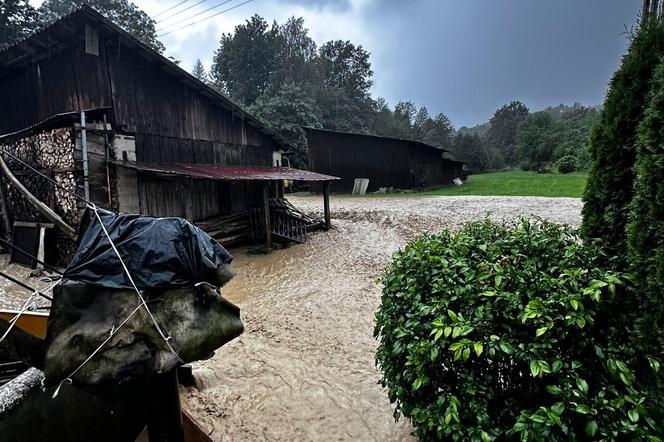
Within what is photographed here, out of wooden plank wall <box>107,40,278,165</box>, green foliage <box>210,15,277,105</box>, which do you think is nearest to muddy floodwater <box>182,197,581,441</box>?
wooden plank wall <box>107,40,278,165</box>

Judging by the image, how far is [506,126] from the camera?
62875mm

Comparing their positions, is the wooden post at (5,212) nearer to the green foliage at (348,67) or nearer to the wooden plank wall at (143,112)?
the wooden plank wall at (143,112)

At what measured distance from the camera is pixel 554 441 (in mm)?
1524

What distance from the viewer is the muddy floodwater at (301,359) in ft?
10.1

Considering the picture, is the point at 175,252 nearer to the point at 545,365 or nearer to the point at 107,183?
the point at 545,365

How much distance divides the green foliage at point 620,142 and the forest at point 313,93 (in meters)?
26.9

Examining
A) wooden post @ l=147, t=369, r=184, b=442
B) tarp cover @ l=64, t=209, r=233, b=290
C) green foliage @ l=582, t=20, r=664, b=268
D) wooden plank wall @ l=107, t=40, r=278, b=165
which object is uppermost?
wooden plank wall @ l=107, t=40, r=278, b=165

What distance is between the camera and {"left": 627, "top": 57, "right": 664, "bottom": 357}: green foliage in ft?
5.82

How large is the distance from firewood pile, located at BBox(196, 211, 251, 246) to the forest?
720 inches

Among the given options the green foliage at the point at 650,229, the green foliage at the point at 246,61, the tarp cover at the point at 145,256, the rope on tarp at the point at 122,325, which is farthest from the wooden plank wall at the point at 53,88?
the green foliage at the point at 246,61

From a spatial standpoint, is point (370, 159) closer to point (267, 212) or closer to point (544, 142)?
point (267, 212)

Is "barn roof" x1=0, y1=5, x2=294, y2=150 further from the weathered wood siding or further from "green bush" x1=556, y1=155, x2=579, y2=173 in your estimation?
"green bush" x1=556, y1=155, x2=579, y2=173

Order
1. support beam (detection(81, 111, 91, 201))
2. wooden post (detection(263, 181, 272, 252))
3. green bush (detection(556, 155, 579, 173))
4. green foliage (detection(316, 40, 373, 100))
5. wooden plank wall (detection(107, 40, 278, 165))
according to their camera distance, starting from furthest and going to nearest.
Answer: green foliage (detection(316, 40, 373, 100))
green bush (detection(556, 155, 579, 173))
wooden post (detection(263, 181, 272, 252))
wooden plank wall (detection(107, 40, 278, 165))
support beam (detection(81, 111, 91, 201))

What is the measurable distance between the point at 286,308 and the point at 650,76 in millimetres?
5423
